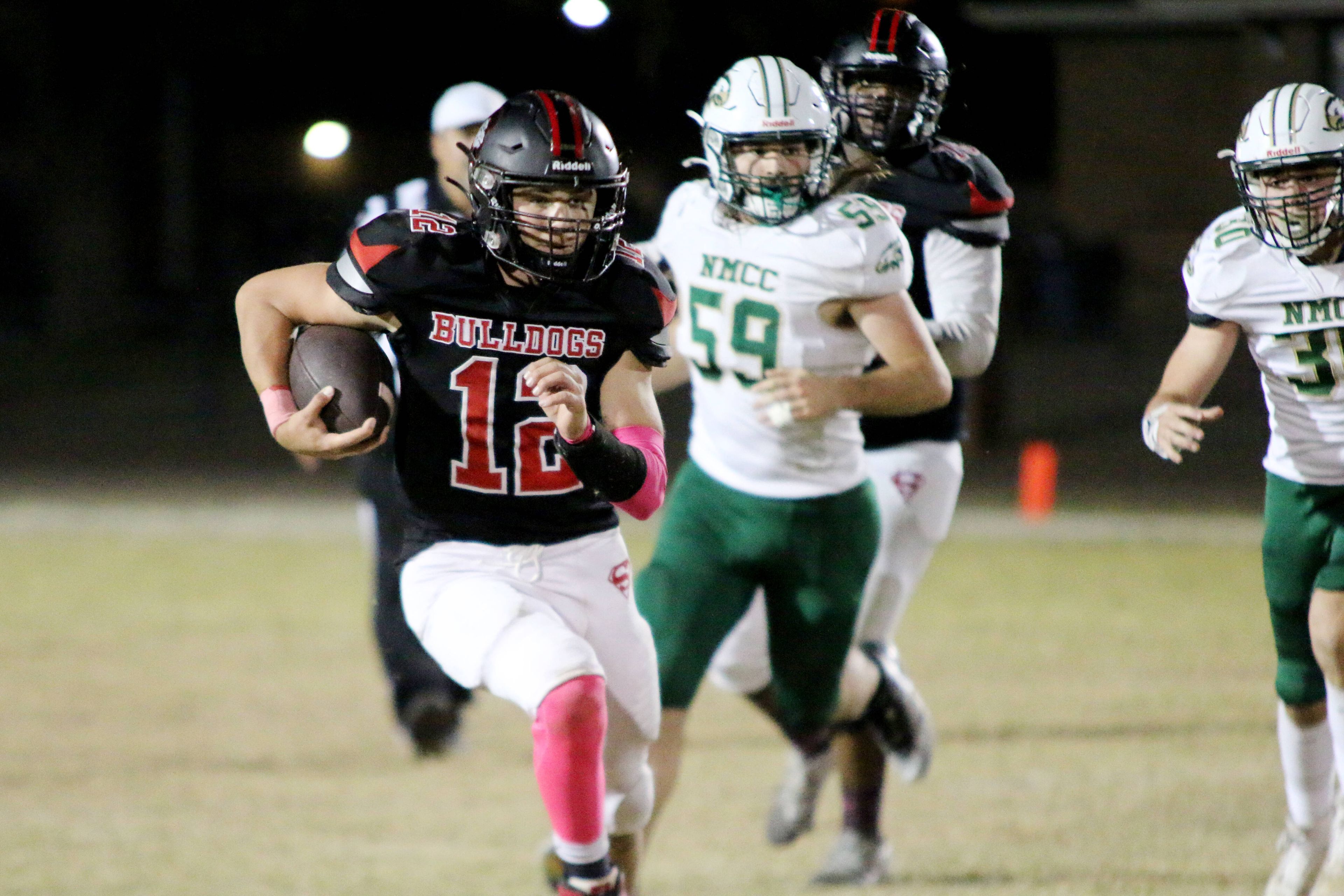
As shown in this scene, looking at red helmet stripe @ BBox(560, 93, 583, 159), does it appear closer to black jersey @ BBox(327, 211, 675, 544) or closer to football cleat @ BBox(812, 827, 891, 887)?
black jersey @ BBox(327, 211, 675, 544)

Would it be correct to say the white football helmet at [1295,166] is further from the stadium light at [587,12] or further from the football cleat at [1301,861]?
the stadium light at [587,12]

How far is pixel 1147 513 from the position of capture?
1086 centimetres

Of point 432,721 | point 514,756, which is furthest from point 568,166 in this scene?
point 514,756

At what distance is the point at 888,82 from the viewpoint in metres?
4.11

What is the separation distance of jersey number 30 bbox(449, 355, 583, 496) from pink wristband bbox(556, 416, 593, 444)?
26cm

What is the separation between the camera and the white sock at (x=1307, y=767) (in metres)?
3.87

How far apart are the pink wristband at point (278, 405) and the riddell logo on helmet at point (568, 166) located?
2.22 ft

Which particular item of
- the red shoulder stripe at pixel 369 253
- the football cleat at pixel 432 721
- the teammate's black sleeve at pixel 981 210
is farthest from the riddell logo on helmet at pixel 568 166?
the football cleat at pixel 432 721

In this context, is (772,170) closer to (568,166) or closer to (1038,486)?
(568,166)

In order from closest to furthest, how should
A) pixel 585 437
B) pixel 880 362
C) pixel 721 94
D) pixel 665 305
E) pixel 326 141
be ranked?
pixel 585 437 < pixel 665 305 < pixel 721 94 < pixel 880 362 < pixel 326 141

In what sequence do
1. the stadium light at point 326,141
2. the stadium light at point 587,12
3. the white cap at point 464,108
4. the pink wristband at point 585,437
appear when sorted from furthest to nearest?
1. the stadium light at point 326,141
2. the white cap at point 464,108
3. the stadium light at point 587,12
4. the pink wristband at point 585,437

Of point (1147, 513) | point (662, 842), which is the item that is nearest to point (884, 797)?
point (662, 842)

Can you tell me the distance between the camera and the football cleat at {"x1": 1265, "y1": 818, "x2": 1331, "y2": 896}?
3904 millimetres

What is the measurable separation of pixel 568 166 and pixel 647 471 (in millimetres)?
603
